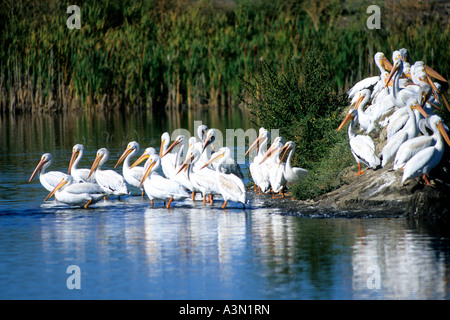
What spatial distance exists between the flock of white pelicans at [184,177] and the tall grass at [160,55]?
997cm

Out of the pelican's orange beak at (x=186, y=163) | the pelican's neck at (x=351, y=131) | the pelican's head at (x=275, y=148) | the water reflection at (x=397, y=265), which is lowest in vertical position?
the water reflection at (x=397, y=265)

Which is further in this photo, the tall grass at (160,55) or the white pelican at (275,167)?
the tall grass at (160,55)

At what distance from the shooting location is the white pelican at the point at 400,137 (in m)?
11.0

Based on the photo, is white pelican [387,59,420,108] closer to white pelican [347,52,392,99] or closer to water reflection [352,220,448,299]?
white pelican [347,52,392,99]

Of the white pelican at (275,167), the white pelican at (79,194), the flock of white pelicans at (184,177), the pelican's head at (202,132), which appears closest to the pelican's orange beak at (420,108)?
the flock of white pelicans at (184,177)

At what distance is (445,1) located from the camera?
33688 millimetres

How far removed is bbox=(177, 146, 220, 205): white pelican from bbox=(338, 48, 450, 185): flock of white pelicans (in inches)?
74.1

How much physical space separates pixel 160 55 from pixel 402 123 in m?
15.0

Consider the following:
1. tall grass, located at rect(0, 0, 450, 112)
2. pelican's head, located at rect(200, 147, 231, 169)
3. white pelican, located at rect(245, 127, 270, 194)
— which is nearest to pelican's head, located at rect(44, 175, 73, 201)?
pelican's head, located at rect(200, 147, 231, 169)

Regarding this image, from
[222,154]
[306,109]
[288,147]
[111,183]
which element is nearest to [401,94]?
[288,147]

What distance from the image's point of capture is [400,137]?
36.3 ft

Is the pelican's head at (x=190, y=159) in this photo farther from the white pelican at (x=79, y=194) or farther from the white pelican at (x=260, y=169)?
the white pelican at (x=79, y=194)

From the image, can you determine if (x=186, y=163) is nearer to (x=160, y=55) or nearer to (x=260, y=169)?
(x=260, y=169)

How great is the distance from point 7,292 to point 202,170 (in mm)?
4783
